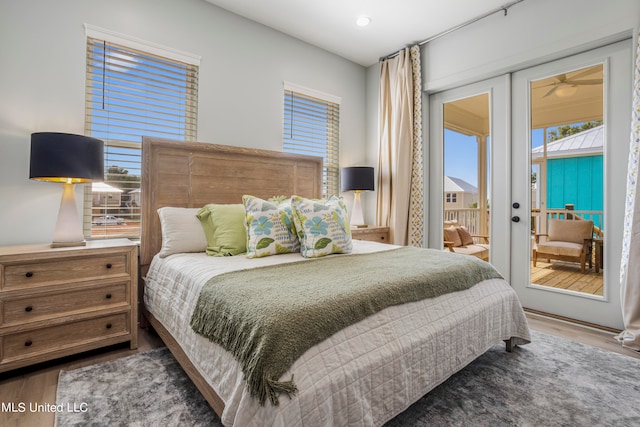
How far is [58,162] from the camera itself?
6.23ft

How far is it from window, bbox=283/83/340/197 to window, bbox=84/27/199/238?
1.15 m

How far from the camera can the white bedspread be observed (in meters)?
1.04

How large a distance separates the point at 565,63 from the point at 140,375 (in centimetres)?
399

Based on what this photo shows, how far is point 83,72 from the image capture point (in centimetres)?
231

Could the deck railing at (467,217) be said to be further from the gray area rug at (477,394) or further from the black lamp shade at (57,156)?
the black lamp shade at (57,156)

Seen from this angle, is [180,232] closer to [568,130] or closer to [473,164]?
[473,164]

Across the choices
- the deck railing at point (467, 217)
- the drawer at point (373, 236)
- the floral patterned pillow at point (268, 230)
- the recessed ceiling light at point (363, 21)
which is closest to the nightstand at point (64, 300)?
the floral patterned pillow at point (268, 230)

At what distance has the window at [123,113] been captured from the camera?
238cm

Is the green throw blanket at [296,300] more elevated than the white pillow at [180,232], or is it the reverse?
the white pillow at [180,232]

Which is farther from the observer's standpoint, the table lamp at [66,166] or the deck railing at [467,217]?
the deck railing at [467,217]

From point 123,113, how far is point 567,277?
13.1 ft

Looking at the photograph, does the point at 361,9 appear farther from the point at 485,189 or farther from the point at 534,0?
the point at 485,189

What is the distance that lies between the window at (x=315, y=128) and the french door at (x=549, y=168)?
1346mm

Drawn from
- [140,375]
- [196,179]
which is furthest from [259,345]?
[196,179]
